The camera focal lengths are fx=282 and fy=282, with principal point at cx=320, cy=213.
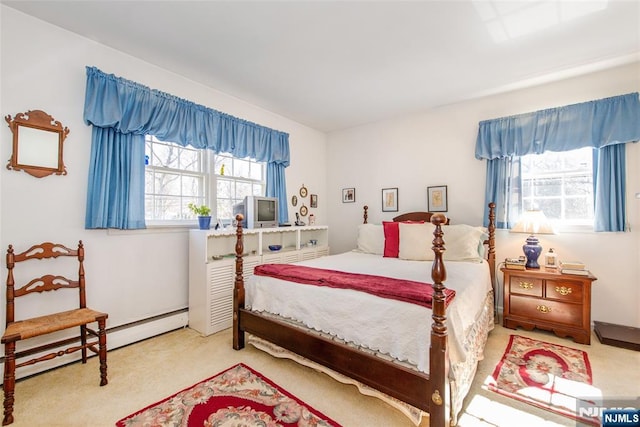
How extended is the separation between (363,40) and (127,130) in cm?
232

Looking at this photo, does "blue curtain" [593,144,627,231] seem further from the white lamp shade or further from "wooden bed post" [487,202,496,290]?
"wooden bed post" [487,202,496,290]

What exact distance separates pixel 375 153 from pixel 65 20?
3.81 metres

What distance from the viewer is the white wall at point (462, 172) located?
2.87 meters

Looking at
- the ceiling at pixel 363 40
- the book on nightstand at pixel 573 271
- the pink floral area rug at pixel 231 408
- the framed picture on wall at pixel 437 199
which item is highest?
the ceiling at pixel 363 40

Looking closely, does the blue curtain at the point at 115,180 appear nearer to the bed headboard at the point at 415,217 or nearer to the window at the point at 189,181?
the window at the point at 189,181

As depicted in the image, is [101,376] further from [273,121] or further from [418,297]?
[273,121]

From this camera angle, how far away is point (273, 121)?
14.0 ft

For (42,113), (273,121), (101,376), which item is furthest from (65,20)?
(101,376)

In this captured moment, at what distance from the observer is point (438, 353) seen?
4.78 ft

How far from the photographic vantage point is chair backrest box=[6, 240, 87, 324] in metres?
2.02

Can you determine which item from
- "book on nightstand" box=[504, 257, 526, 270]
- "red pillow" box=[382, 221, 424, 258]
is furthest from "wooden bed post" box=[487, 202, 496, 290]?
"red pillow" box=[382, 221, 424, 258]

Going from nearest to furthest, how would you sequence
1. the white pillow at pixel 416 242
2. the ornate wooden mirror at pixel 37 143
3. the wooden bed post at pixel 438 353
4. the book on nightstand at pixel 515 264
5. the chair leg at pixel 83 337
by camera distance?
the wooden bed post at pixel 438 353
the ornate wooden mirror at pixel 37 143
the chair leg at pixel 83 337
the book on nightstand at pixel 515 264
the white pillow at pixel 416 242

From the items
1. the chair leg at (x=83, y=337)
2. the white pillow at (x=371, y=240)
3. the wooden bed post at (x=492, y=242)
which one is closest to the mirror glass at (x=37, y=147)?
the chair leg at (x=83, y=337)

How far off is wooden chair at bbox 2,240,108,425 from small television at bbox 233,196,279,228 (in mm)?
1620
